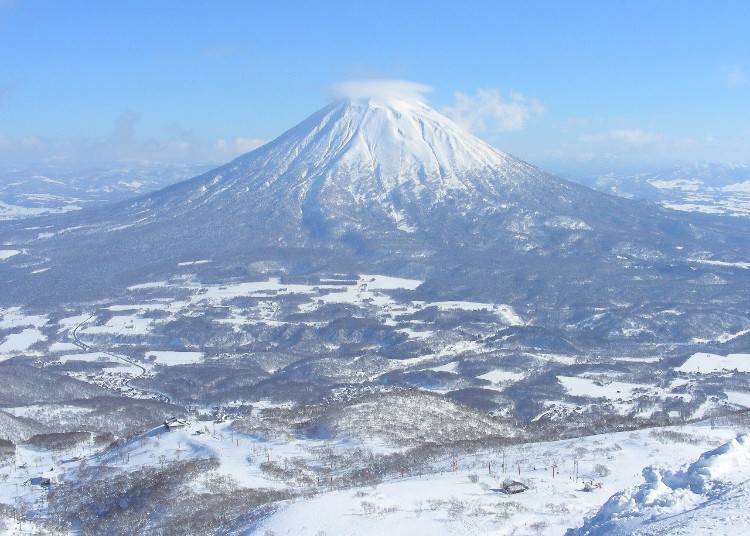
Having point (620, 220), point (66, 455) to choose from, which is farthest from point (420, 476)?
point (620, 220)

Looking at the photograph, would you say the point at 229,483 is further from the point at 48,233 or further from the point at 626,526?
the point at 48,233

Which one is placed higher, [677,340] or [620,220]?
[620,220]

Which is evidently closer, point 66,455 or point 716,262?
point 66,455

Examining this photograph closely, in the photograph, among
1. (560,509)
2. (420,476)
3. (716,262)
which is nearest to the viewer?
(560,509)

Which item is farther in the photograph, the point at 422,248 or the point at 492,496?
the point at 422,248

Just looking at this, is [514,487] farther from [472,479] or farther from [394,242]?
[394,242]

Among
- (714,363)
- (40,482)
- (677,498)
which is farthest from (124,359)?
(677,498)

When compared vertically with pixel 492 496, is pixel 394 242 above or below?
above

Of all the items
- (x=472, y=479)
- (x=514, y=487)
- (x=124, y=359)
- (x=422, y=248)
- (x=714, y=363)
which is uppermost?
(x=422, y=248)

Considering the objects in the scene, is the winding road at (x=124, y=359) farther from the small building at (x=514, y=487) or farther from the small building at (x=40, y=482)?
the small building at (x=514, y=487)
